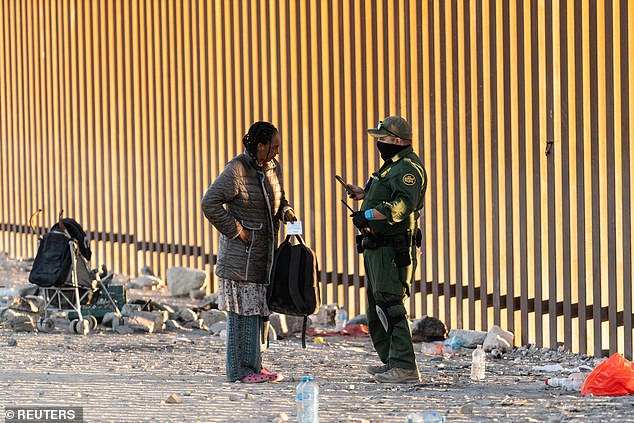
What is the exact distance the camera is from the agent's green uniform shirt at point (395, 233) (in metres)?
8.46

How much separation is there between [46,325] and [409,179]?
4.99 metres

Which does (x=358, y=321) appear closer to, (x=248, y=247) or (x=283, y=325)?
(x=283, y=325)

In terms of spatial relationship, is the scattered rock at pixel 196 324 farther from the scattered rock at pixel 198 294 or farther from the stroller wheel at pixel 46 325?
the scattered rock at pixel 198 294

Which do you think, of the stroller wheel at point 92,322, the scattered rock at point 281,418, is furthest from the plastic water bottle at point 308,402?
the stroller wheel at point 92,322

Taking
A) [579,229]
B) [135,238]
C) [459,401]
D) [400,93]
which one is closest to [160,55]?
[135,238]

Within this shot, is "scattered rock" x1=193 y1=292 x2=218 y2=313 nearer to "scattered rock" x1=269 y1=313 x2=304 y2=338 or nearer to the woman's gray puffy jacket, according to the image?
"scattered rock" x1=269 y1=313 x2=304 y2=338

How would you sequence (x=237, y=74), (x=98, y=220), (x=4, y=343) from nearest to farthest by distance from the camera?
1. (x=4, y=343)
2. (x=237, y=74)
3. (x=98, y=220)

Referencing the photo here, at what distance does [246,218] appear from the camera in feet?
28.4

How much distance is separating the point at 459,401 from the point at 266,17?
723 cm

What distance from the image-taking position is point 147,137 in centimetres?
1689

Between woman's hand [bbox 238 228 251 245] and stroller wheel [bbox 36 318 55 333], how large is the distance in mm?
4186

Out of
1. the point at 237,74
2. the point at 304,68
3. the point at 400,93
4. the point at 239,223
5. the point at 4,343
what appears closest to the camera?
the point at 239,223

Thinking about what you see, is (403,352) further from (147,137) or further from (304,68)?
(147,137)

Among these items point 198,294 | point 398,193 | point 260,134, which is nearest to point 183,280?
point 198,294
